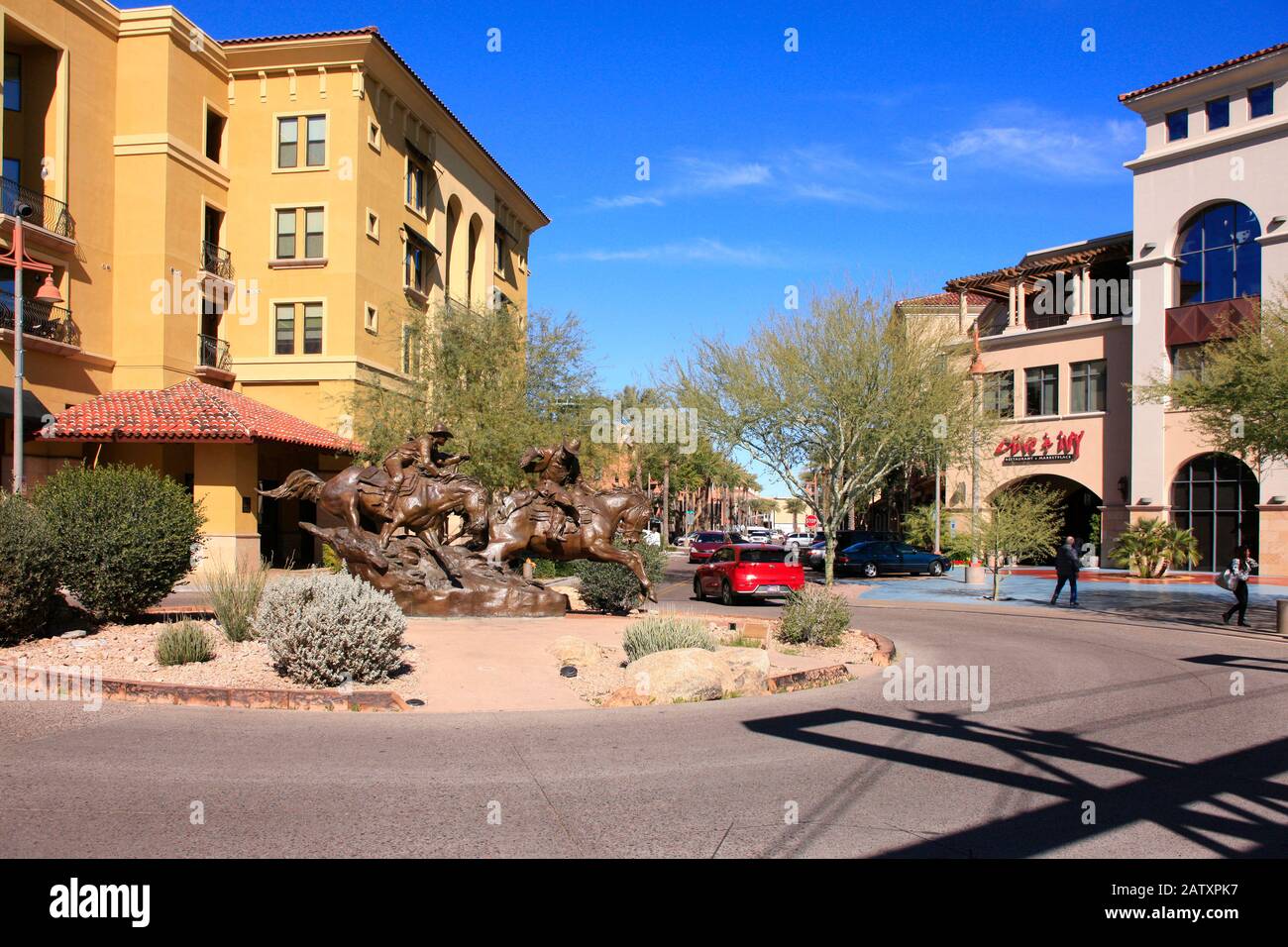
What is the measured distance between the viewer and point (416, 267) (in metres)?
41.2

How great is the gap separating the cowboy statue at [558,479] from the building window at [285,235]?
69.3 feet

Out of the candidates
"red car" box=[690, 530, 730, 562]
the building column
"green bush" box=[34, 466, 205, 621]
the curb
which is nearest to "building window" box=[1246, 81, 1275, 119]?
"red car" box=[690, 530, 730, 562]

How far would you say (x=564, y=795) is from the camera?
6.80 meters

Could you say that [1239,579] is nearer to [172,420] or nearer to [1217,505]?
[1217,505]

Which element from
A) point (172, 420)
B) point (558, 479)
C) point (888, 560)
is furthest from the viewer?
point (888, 560)

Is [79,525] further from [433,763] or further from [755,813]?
[755,813]

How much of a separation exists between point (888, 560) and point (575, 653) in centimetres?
2856

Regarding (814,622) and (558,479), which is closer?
(814,622)

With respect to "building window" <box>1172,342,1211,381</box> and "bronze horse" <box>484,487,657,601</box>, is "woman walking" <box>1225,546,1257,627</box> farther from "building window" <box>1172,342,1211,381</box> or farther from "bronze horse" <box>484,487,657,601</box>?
"building window" <box>1172,342,1211,381</box>

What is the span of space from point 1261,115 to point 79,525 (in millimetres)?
40582

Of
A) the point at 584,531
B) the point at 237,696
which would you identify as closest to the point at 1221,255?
the point at 584,531

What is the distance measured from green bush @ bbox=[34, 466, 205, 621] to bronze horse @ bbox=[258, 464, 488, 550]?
399 cm
